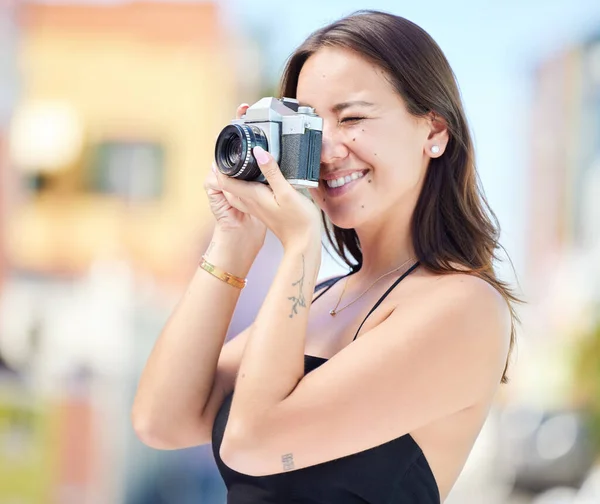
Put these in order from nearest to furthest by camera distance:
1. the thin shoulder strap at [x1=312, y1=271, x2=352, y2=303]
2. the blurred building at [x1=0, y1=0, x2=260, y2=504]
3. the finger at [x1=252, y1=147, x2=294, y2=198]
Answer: the finger at [x1=252, y1=147, x2=294, y2=198]
the thin shoulder strap at [x1=312, y1=271, x2=352, y2=303]
the blurred building at [x1=0, y1=0, x2=260, y2=504]

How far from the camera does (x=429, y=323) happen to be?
3.88 ft

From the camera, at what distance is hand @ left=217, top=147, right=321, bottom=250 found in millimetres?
1222

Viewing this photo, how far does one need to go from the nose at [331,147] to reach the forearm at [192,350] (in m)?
0.22

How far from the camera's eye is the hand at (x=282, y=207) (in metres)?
1.22

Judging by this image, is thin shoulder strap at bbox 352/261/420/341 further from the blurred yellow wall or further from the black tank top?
the blurred yellow wall

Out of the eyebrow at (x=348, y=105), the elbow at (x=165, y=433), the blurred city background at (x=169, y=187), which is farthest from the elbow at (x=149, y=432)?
the blurred city background at (x=169, y=187)

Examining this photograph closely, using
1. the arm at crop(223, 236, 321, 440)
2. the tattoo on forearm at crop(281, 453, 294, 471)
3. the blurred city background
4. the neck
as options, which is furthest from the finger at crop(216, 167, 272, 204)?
the blurred city background

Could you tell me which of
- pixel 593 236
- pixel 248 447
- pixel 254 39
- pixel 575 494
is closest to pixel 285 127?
pixel 248 447

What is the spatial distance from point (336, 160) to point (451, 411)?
39 centimetres

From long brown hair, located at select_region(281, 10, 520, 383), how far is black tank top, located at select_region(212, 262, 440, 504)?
0.87 feet

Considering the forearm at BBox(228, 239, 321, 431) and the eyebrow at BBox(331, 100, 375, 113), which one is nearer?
the forearm at BBox(228, 239, 321, 431)

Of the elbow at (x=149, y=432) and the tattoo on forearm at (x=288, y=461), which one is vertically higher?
the tattoo on forearm at (x=288, y=461)

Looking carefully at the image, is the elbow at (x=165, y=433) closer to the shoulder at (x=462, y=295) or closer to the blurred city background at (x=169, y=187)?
the shoulder at (x=462, y=295)

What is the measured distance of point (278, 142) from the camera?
130 centimetres
